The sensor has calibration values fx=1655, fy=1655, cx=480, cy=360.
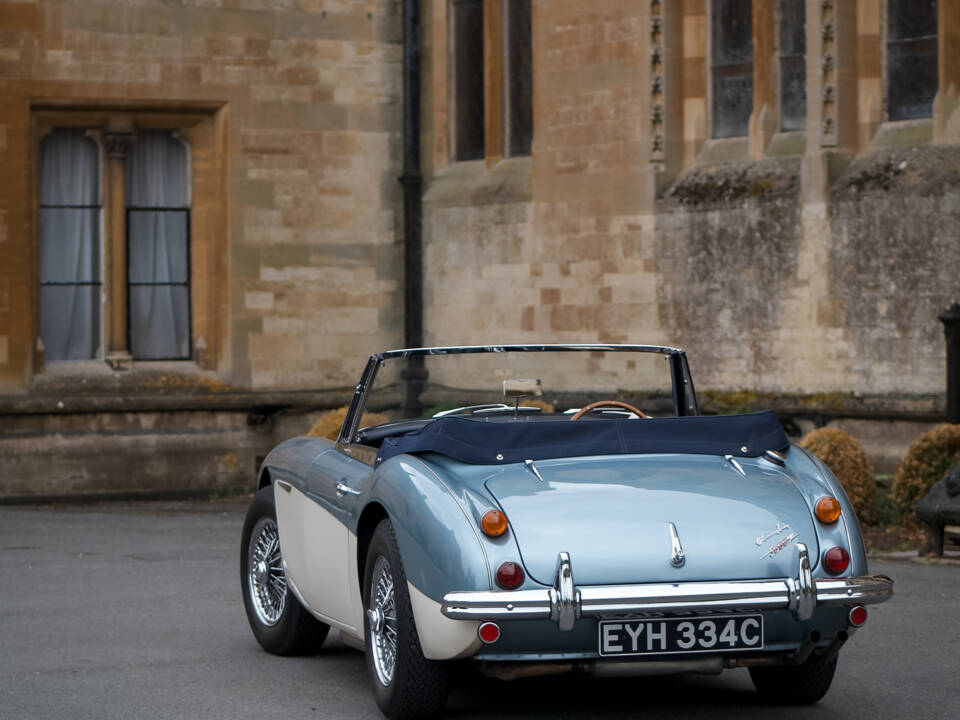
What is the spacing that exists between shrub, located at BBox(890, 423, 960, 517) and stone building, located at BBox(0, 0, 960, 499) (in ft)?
8.39

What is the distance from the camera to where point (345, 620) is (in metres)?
6.03

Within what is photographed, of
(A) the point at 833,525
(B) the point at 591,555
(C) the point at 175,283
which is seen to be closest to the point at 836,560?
(A) the point at 833,525

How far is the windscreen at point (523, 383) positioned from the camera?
6.50 m

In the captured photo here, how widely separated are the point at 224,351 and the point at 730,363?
524 centimetres

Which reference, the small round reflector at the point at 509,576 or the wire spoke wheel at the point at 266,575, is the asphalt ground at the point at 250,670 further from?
the small round reflector at the point at 509,576

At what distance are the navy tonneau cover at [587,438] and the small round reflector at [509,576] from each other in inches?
22.9

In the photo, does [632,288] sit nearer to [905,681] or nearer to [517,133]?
[517,133]

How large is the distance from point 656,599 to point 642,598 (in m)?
0.04

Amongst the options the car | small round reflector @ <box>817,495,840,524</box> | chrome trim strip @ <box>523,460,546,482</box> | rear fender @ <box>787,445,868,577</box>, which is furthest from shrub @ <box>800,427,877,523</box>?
chrome trim strip @ <box>523,460,546,482</box>

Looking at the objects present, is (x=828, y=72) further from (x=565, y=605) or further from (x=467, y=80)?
(x=565, y=605)

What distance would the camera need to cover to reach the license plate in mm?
5004

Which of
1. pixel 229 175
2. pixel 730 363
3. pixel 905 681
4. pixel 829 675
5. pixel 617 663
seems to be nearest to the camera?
pixel 617 663

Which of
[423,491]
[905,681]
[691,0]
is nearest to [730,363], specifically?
[691,0]

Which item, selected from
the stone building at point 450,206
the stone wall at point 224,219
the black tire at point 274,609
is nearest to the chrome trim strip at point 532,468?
the black tire at point 274,609
